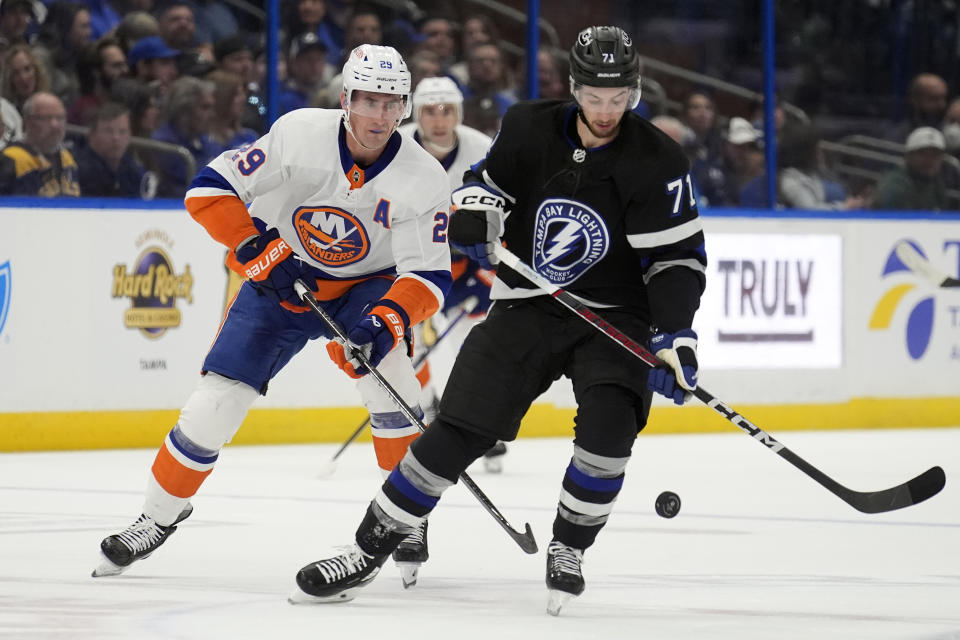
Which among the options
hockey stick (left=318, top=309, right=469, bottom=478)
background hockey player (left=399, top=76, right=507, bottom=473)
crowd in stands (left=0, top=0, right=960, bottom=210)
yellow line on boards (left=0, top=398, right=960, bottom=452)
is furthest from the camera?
crowd in stands (left=0, top=0, right=960, bottom=210)

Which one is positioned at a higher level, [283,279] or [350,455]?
[283,279]

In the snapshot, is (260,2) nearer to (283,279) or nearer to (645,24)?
(645,24)

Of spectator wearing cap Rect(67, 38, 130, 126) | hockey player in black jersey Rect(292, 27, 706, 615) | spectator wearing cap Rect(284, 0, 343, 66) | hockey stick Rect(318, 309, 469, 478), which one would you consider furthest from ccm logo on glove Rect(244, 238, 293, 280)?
spectator wearing cap Rect(284, 0, 343, 66)

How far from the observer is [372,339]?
11.1 ft

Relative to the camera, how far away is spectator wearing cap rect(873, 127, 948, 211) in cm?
801

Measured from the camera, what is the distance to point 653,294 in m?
3.21

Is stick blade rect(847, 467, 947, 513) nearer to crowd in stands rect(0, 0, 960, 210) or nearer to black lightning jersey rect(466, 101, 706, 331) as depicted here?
black lightning jersey rect(466, 101, 706, 331)

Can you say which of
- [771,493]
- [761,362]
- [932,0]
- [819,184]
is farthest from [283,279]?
[932,0]

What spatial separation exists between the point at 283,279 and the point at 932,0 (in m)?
5.46

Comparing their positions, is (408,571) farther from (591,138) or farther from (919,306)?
(919,306)

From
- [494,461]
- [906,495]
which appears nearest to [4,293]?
[494,461]

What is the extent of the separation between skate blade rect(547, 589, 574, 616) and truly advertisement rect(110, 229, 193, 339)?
3.46 m

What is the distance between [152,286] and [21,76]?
0.94 meters

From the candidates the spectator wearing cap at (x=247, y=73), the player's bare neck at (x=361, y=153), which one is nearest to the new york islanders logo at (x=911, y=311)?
the spectator wearing cap at (x=247, y=73)
